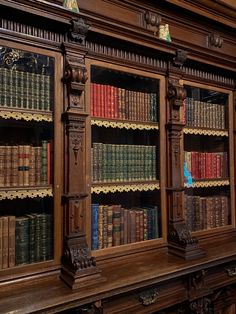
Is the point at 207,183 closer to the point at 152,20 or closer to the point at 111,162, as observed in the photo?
the point at 111,162

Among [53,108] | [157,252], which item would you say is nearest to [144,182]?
[157,252]

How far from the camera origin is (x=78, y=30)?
145 cm

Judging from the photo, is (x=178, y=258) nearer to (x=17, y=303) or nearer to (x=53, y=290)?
(x=53, y=290)

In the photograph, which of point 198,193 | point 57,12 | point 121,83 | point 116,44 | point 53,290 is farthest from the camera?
point 198,193

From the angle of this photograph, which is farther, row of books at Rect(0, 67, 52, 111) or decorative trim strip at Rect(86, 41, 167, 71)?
decorative trim strip at Rect(86, 41, 167, 71)

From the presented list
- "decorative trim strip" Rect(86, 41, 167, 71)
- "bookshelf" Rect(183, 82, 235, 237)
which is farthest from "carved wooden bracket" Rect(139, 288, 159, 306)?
"decorative trim strip" Rect(86, 41, 167, 71)

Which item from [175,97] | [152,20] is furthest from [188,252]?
[152,20]

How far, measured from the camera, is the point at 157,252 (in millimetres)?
1767

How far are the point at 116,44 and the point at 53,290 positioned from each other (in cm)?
137

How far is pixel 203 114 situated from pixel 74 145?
116 cm

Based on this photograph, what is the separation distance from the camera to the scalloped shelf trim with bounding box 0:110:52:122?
52.7 inches

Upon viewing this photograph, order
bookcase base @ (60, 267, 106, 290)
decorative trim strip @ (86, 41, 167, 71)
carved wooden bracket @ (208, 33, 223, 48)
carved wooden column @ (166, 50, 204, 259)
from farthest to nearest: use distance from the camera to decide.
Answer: carved wooden bracket @ (208, 33, 223, 48) < carved wooden column @ (166, 50, 204, 259) < decorative trim strip @ (86, 41, 167, 71) < bookcase base @ (60, 267, 106, 290)

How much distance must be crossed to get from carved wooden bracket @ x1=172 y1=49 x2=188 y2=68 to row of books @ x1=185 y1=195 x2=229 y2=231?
93 centimetres

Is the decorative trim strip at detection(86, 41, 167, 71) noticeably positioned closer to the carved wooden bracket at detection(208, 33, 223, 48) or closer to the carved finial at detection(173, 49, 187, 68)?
the carved finial at detection(173, 49, 187, 68)
